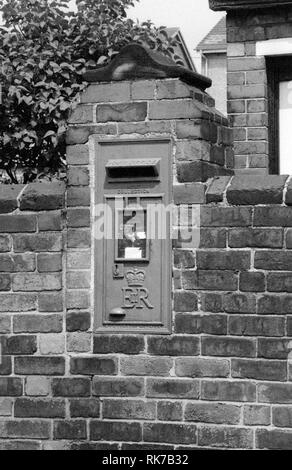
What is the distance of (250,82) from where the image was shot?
796cm

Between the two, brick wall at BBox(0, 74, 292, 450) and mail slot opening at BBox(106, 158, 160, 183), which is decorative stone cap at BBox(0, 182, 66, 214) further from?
mail slot opening at BBox(106, 158, 160, 183)

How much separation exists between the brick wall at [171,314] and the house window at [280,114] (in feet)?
7.65

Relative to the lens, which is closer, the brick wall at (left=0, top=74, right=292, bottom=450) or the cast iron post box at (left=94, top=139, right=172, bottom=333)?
the brick wall at (left=0, top=74, right=292, bottom=450)

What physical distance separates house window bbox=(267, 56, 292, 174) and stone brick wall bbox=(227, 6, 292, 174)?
0.40ft

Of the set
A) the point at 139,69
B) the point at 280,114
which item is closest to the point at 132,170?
the point at 139,69

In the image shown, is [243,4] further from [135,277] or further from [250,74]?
[135,277]

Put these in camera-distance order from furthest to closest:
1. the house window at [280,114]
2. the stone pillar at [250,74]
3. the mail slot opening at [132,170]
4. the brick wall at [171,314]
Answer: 1. the house window at [280,114]
2. the stone pillar at [250,74]
3. the mail slot opening at [132,170]
4. the brick wall at [171,314]

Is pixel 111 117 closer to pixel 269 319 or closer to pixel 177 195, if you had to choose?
pixel 177 195

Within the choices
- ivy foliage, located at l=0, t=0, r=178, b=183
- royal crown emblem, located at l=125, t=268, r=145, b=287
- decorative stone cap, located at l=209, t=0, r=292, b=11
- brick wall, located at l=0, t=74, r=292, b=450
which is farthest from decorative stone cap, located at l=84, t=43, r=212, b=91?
ivy foliage, located at l=0, t=0, r=178, b=183

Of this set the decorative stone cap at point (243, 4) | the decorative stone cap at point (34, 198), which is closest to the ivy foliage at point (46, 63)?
the decorative stone cap at point (243, 4)

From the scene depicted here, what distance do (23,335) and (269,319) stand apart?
4.93 ft

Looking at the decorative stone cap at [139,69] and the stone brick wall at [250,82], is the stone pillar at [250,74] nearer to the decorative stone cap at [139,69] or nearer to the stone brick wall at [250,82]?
the stone brick wall at [250,82]

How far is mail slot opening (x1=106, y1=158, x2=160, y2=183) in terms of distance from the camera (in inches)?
211

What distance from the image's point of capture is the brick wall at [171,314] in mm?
5219
